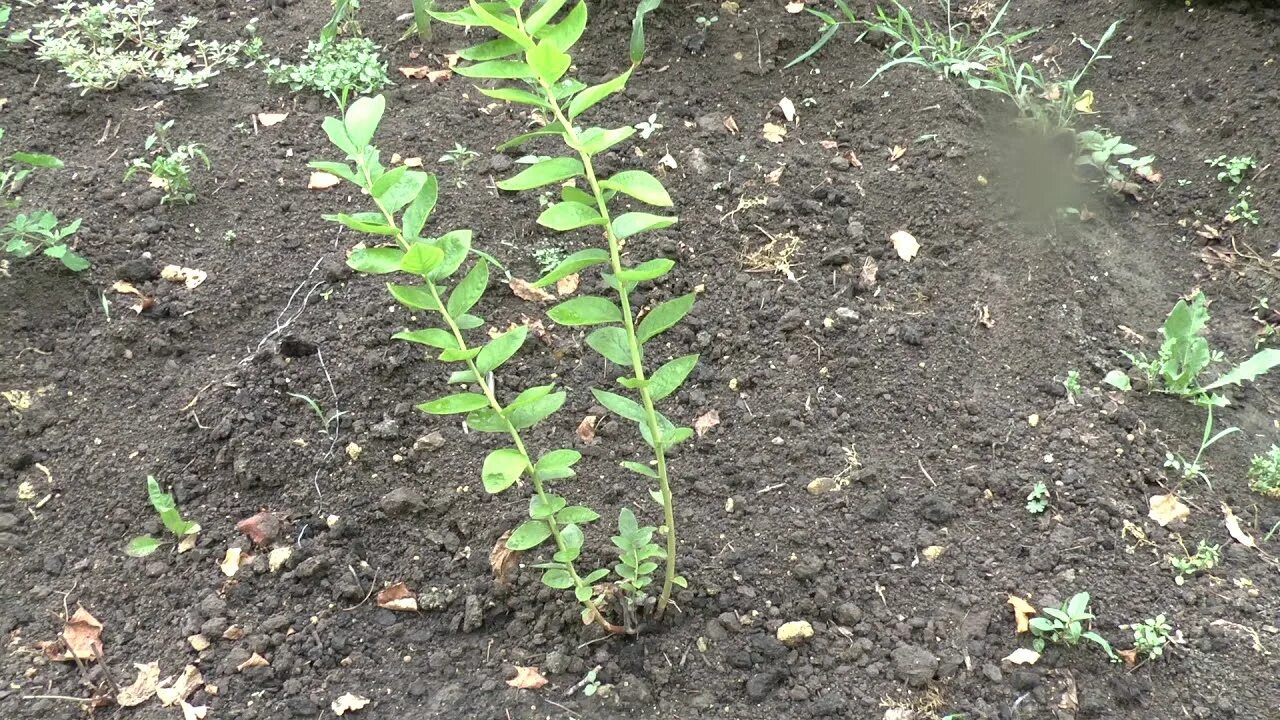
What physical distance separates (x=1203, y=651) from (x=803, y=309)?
1.28 metres

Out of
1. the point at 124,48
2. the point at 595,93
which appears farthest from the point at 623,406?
the point at 124,48

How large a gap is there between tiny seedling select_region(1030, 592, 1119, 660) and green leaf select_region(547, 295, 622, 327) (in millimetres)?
1209

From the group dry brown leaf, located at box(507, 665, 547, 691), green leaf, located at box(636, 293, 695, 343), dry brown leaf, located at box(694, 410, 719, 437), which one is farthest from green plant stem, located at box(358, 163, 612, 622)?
dry brown leaf, located at box(694, 410, 719, 437)

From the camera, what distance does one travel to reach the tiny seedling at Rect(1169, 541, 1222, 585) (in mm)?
2070

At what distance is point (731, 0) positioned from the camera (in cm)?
338

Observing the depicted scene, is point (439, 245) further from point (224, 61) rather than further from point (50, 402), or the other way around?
point (224, 61)

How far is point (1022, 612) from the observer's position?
1991 millimetres

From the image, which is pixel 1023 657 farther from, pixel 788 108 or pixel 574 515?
pixel 788 108

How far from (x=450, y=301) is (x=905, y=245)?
1603 millimetres

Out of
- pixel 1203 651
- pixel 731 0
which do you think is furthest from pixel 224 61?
pixel 1203 651

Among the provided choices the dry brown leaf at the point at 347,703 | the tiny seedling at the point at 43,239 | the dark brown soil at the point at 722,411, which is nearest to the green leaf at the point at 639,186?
the dark brown soil at the point at 722,411

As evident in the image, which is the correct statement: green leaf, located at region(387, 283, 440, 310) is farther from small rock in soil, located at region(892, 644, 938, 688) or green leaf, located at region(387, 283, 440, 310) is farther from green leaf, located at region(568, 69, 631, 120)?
small rock in soil, located at region(892, 644, 938, 688)

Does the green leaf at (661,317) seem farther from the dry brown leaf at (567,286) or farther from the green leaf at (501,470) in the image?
the dry brown leaf at (567,286)

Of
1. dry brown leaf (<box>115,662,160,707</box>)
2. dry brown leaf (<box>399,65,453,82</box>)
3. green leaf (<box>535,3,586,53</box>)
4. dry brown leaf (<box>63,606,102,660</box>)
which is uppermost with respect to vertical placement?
green leaf (<box>535,3,586,53</box>)
